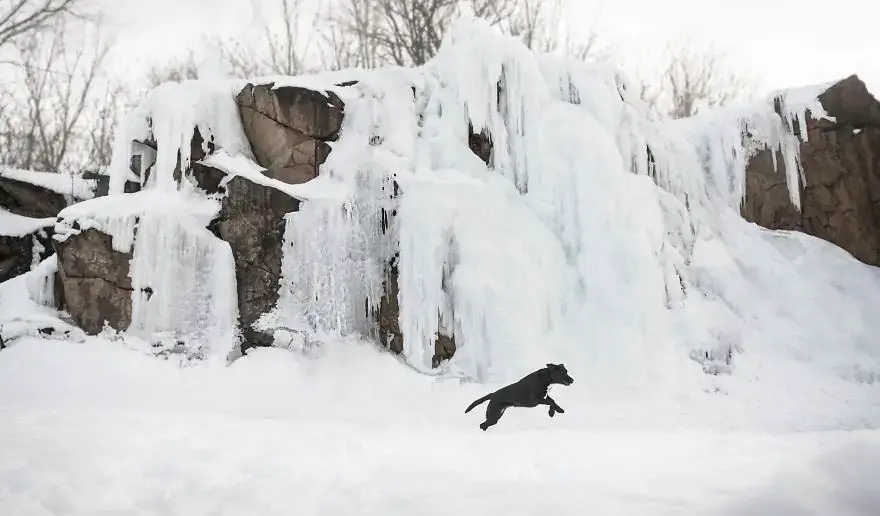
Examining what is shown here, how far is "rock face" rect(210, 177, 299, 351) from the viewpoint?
7809 mm

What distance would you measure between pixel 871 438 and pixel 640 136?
5478 mm

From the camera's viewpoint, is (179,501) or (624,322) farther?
(624,322)

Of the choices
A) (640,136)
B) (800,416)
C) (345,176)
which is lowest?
(800,416)

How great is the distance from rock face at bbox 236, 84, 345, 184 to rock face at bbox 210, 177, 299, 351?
2.26ft

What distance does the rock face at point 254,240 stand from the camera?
7.81 metres

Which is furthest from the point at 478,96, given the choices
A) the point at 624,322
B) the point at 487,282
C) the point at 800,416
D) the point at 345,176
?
the point at 800,416

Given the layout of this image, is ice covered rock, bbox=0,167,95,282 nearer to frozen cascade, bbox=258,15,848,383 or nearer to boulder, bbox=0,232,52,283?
boulder, bbox=0,232,52,283

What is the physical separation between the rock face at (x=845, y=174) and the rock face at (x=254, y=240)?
8.60 m

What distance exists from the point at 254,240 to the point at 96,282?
2312mm

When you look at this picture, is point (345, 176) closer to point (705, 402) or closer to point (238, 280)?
point (238, 280)

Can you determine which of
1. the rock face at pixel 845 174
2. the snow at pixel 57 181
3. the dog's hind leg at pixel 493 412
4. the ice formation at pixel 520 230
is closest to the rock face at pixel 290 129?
the ice formation at pixel 520 230

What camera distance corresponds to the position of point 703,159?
10.4 metres

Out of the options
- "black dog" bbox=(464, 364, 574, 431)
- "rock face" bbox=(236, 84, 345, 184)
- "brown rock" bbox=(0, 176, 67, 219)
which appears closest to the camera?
"black dog" bbox=(464, 364, 574, 431)

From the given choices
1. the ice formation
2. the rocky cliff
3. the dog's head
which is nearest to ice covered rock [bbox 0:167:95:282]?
the rocky cliff
